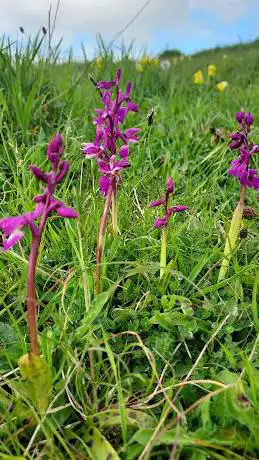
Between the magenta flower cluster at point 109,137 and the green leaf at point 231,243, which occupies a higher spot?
the magenta flower cluster at point 109,137

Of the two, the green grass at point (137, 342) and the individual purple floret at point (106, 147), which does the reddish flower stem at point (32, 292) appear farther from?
the individual purple floret at point (106, 147)

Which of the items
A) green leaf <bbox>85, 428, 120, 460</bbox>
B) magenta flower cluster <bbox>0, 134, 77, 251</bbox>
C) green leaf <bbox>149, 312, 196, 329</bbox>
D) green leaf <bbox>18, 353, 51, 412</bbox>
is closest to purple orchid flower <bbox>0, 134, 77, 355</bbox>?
magenta flower cluster <bbox>0, 134, 77, 251</bbox>

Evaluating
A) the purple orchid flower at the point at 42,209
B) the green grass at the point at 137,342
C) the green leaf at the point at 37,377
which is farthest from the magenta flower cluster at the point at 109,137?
the green leaf at the point at 37,377

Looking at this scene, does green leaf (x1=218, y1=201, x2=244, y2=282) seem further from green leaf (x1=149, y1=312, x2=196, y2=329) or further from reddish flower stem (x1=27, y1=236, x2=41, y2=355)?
reddish flower stem (x1=27, y1=236, x2=41, y2=355)

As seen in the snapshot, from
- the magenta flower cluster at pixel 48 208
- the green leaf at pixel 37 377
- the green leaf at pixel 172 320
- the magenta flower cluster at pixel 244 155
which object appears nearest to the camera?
the magenta flower cluster at pixel 48 208

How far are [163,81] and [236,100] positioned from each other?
80 centimetres

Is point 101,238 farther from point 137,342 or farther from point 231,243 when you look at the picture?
point 231,243

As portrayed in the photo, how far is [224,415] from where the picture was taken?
136 centimetres

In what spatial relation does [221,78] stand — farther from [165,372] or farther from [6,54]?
[165,372]

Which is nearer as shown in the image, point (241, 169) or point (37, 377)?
point (37, 377)

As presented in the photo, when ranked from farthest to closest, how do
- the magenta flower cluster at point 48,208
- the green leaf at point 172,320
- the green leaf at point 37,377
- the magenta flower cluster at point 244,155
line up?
1. the magenta flower cluster at point 244,155
2. the green leaf at point 172,320
3. the green leaf at point 37,377
4. the magenta flower cluster at point 48,208

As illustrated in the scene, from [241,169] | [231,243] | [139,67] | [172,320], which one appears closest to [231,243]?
[231,243]

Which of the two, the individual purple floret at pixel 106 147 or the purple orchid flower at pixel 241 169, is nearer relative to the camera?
the individual purple floret at pixel 106 147

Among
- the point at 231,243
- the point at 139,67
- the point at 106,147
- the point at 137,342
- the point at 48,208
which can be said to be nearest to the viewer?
the point at 48,208
